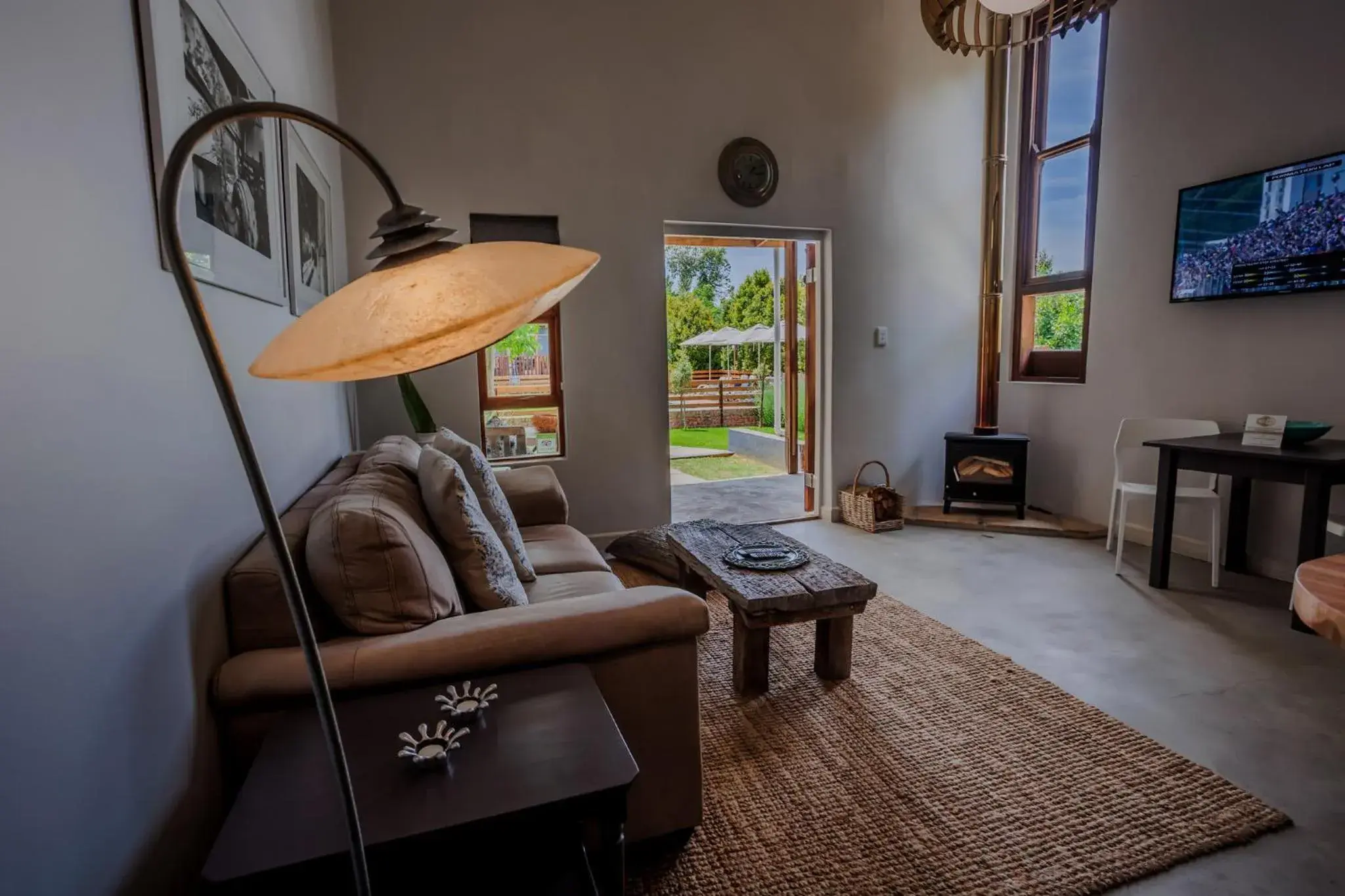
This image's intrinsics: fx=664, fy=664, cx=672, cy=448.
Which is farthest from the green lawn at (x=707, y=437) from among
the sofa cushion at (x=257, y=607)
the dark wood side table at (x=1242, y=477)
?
the sofa cushion at (x=257, y=607)

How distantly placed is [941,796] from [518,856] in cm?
114

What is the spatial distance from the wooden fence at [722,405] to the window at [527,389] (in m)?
7.37

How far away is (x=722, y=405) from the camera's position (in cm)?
1140

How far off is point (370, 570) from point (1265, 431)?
3.64m

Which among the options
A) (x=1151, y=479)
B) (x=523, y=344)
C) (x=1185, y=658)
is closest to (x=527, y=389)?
(x=523, y=344)

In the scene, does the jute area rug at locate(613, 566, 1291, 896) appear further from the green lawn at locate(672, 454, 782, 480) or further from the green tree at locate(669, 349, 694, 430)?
the green tree at locate(669, 349, 694, 430)

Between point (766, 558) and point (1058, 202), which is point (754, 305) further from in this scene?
point (766, 558)

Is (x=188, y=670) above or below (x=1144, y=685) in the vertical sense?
above

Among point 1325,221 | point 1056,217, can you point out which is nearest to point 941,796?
point 1325,221

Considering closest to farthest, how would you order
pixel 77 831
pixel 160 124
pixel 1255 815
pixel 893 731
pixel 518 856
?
pixel 77 831
pixel 160 124
pixel 518 856
pixel 1255 815
pixel 893 731

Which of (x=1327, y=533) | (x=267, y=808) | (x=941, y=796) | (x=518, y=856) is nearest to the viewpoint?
(x=267, y=808)

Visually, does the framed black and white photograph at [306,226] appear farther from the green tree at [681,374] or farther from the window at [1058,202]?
the green tree at [681,374]

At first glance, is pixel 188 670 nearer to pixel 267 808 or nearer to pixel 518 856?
pixel 267 808

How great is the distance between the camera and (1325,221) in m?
2.96
